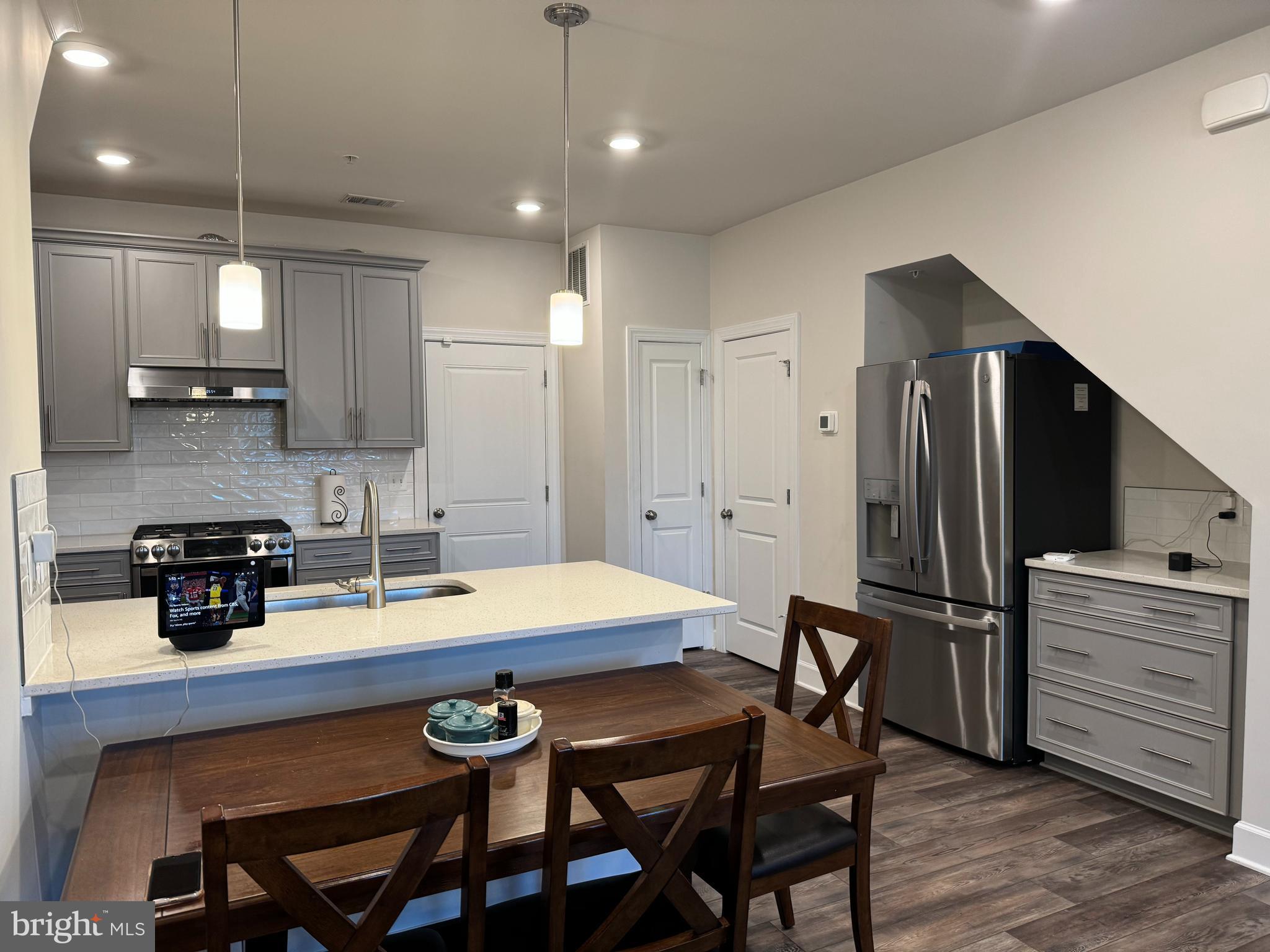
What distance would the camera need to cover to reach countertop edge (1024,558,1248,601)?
2875 mm

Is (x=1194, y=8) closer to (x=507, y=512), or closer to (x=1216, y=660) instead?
(x=1216, y=660)

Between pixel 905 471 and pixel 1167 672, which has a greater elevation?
pixel 905 471

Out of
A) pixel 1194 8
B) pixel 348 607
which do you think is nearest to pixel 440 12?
pixel 348 607

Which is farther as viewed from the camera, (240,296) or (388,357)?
(388,357)

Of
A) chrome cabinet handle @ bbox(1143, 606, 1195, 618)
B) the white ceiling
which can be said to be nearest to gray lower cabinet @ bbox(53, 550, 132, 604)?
the white ceiling

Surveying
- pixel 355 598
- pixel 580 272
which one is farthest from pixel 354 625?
pixel 580 272

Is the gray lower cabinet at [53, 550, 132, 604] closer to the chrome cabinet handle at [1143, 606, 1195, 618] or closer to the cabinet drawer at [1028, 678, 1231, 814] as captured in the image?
the cabinet drawer at [1028, 678, 1231, 814]

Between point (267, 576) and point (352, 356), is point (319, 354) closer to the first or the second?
point (352, 356)

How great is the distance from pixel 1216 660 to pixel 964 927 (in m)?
1.31

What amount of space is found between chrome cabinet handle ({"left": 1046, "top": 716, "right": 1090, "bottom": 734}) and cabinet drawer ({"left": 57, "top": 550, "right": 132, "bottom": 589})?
426 cm

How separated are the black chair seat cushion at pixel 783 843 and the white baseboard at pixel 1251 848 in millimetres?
1675

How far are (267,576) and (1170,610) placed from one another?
400 cm

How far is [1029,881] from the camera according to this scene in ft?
8.96

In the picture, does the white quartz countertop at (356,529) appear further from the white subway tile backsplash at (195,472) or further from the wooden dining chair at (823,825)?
the wooden dining chair at (823,825)
